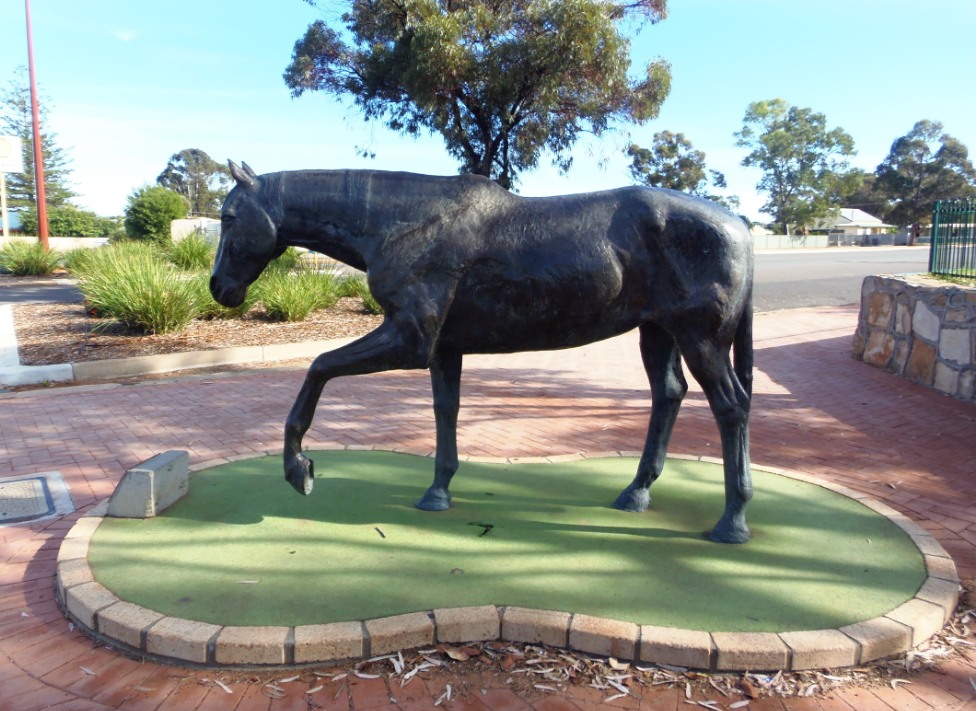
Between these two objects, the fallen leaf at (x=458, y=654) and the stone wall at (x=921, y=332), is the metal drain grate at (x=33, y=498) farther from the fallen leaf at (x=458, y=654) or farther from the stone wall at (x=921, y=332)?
the stone wall at (x=921, y=332)

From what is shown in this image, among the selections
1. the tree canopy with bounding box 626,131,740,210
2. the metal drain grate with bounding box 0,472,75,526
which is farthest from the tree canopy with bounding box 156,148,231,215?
the metal drain grate with bounding box 0,472,75,526

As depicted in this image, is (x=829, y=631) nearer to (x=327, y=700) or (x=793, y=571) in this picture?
(x=793, y=571)

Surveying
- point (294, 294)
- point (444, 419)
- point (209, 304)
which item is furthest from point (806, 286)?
point (444, 419)

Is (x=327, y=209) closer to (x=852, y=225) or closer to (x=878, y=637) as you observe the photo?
(x=878, y=637)

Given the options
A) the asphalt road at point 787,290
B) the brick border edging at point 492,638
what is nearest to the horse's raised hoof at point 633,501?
the brick border edging at point 492,638

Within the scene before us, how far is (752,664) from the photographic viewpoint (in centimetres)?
247

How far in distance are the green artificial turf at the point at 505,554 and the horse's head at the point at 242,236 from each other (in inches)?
47.8

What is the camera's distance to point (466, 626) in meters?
2.60

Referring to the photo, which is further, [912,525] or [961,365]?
[961,365]

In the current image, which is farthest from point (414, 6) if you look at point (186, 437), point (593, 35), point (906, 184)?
point (906, 184)

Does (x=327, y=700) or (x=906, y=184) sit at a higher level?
(x=906, y=184)

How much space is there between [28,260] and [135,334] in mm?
12825

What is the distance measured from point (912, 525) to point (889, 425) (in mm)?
3006

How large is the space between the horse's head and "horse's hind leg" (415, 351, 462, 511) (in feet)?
3.24
